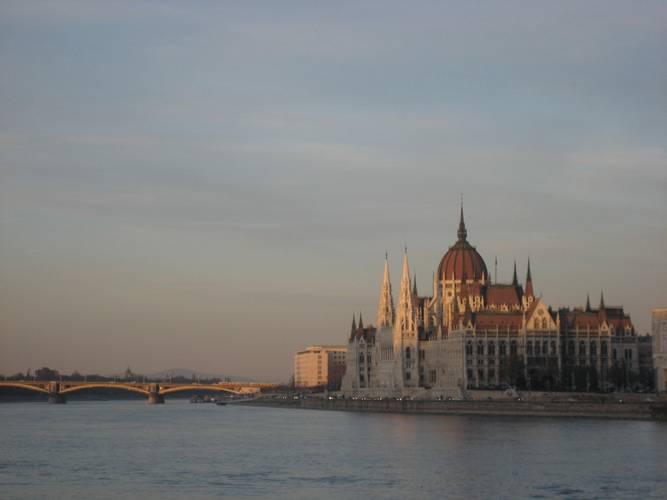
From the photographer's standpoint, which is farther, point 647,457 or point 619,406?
point 619,406

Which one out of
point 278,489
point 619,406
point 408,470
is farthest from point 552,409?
point 278,489

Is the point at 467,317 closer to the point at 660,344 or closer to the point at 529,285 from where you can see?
the point at 529,285

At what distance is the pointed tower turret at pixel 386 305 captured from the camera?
191 metres

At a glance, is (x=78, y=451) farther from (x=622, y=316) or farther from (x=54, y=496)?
(x=622, y=316)

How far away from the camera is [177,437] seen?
98312 mm

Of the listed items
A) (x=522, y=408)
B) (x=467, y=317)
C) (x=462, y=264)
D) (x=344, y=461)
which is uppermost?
(x=462, y=264)

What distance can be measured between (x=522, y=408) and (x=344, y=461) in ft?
193

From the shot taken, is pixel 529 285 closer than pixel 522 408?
No

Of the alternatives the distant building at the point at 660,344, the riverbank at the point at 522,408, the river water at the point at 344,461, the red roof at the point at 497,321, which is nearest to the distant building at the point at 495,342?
the red roof at the point at 497,321

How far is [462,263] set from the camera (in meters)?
182

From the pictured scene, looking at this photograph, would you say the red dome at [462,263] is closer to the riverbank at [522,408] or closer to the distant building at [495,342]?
the distant building at [495,342]

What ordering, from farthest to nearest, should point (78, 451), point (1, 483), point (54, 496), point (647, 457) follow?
point (78, 451) → point (647, 457) → point (1, 483) → point (54, 496)

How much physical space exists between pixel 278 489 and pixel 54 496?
9.74 metres

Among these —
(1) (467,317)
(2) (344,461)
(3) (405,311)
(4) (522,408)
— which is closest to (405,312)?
(3) (405,311)
